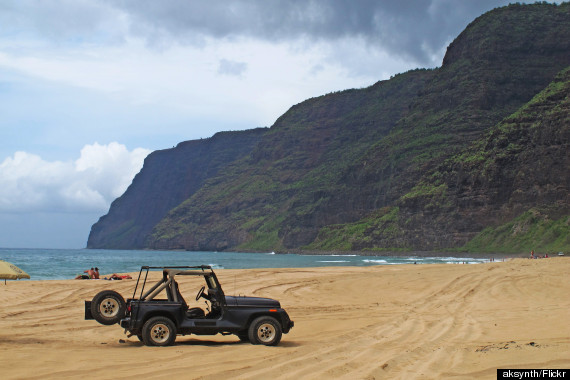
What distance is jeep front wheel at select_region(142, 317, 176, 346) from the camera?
12.9 meters

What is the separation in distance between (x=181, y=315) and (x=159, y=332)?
0.58 meters

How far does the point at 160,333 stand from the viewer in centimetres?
1305

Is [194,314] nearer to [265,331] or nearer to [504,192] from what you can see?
[265,331]

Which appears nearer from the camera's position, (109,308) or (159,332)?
(159,332)

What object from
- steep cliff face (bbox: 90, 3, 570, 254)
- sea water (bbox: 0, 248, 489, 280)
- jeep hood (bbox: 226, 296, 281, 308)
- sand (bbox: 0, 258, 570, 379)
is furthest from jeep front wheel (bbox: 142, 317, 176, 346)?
steep cliff face (bbox: 90, 3, 570, 254)

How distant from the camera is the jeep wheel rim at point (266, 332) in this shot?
44.3 ft

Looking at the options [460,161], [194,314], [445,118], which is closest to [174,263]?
[460,161]

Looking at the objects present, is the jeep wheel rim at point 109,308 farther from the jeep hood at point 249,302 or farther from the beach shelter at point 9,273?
the beach shelter at point 9,273

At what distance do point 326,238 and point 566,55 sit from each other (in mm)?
74999

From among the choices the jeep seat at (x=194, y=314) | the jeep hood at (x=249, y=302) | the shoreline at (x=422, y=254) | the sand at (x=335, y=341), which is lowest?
the sand at (x=335, y=341)

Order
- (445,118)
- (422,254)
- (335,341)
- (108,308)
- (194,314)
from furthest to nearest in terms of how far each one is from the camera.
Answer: (445,118) < (422,254) < (335,341) < (108,308) < (194,314)

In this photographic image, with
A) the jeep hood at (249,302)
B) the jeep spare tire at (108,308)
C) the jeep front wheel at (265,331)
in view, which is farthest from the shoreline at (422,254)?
the jeep spare tire at (108,308)

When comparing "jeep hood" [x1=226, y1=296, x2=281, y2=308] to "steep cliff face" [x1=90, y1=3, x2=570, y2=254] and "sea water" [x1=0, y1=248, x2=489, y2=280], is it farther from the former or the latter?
"steep cliff face" [x1=90, y1=3, x2=570, y2=254]

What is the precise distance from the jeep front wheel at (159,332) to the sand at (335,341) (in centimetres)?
25
